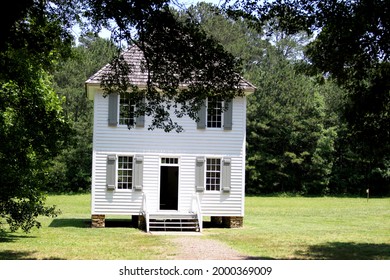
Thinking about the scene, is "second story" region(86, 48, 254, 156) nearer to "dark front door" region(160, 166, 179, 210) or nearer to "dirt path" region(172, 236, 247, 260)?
"dirt path" region(172, 236, 247, 260)

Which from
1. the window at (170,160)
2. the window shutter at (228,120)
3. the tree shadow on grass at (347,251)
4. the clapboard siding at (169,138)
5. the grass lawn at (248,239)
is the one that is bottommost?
the grass lawn at (248,239)

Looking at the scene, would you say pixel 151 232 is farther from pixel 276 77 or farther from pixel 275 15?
pixel 276 77

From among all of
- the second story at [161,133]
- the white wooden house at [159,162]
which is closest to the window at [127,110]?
the second story at [161,133]

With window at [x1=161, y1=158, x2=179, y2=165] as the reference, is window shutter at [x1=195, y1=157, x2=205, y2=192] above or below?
below

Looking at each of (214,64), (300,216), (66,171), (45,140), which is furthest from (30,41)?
(66,171)

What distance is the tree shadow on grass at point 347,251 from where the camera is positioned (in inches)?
553

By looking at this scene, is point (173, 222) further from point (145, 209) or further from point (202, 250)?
point (202, 250)

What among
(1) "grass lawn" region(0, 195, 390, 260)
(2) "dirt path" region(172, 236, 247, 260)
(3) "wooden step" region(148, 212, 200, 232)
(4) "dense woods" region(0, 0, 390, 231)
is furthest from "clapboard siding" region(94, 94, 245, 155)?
(4) "dense woods" region(0, 0, 390, 231)

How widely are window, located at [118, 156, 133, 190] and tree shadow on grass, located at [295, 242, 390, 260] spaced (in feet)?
26.6

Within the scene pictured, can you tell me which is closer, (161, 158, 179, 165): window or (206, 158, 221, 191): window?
(206, 158, 221, 191): window

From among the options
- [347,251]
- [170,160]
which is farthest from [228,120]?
[347,251]

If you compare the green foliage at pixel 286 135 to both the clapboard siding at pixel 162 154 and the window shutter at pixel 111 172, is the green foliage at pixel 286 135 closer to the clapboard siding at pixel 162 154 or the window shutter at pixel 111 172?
the clapboard siding at pixel 162 154

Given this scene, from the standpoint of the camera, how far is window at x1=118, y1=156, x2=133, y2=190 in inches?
875

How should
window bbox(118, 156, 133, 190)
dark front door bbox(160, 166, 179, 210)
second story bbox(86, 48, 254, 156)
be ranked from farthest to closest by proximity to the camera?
dark front door bbox(160, 166, 179, 210)
window bbox(118, 156, 133, 190)
second story bbox(86, 48, 254, 156)
